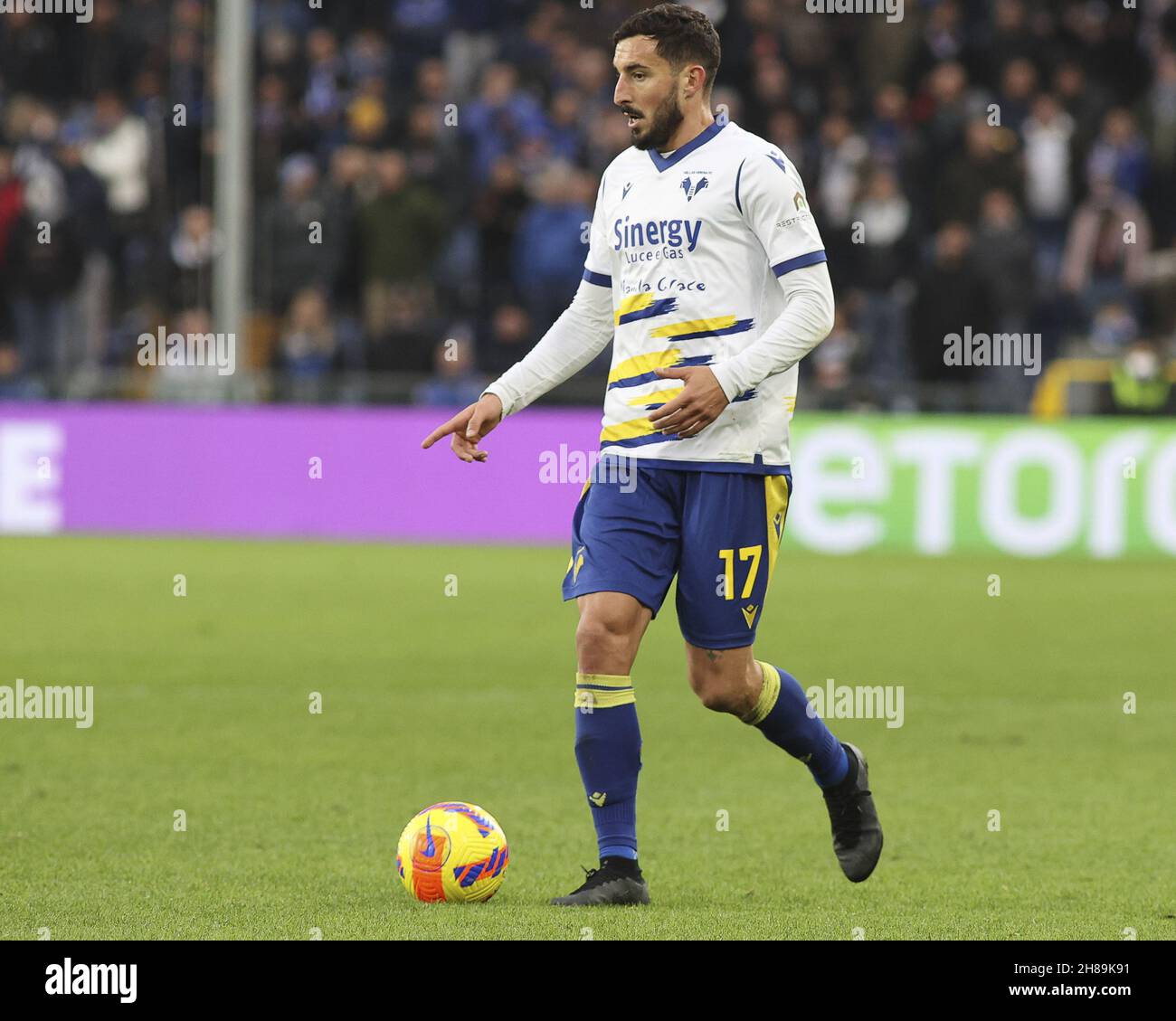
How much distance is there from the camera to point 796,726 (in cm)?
607

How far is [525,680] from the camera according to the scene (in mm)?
10500

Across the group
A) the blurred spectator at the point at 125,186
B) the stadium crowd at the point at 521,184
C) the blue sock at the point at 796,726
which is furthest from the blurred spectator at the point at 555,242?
the blue sock at the point at 796,726

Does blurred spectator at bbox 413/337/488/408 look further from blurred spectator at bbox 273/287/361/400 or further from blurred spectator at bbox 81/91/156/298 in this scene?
blurred spectator at bbox 81/91/156/298

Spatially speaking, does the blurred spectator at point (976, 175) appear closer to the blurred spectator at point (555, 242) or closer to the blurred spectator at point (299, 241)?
the blurred spectator at point (555, 242)

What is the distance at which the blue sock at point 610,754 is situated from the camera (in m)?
5.71

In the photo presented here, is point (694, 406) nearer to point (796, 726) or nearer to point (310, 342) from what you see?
point (796, 726)

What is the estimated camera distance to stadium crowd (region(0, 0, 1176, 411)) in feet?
59.1

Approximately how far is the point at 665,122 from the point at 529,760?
326cm

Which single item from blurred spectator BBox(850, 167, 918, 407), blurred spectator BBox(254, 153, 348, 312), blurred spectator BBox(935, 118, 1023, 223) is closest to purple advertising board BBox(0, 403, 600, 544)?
blurred spectator BBox(254, 153, 348, 312)

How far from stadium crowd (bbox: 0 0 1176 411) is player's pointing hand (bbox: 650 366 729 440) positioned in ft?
37.4

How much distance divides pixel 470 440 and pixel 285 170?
14.6 metres

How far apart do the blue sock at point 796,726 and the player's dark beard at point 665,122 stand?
4.82 ft

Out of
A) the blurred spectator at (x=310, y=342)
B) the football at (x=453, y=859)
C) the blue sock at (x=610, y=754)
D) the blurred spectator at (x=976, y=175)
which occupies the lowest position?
the football at (x=453, y=859)

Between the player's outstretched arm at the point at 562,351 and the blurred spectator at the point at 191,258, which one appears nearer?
the player's outstretched arm at the point at 562,351
